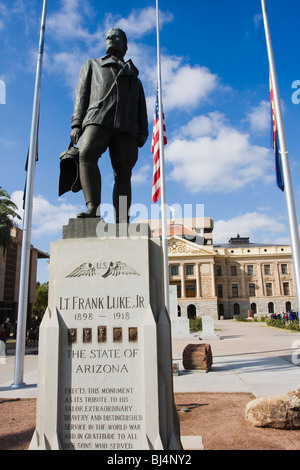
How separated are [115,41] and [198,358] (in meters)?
8.32

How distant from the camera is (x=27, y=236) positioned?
8.42 meters

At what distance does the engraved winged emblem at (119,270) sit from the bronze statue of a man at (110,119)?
0.68 metres

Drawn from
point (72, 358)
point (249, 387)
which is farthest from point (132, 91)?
point (249, 387)

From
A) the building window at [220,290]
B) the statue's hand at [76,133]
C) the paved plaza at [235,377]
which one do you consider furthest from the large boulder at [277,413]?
the building window at [220,290]

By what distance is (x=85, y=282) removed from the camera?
3334mm

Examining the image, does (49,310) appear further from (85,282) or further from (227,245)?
(227,245)

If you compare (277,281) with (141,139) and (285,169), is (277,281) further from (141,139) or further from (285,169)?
(141,139)

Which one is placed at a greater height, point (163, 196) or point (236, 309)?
point (163, 196)

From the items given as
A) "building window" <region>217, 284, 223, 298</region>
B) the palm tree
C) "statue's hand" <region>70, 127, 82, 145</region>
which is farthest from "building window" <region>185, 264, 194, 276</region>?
"statue's hand" <region>70, 127, 82, 145</region>

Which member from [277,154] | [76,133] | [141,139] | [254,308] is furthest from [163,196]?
[254,308]

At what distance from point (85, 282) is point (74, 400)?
41.5 inches

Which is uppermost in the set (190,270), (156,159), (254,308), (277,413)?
(190,270)

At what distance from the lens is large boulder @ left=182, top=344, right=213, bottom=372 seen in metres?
9.73

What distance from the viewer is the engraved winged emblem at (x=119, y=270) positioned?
131 inches
